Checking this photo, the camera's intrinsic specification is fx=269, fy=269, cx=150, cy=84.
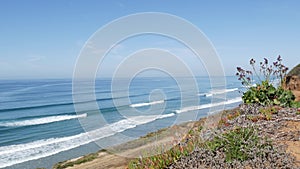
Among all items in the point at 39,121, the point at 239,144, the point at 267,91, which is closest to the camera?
the point at 239,144

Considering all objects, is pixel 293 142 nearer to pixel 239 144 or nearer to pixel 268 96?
pixel 239 144

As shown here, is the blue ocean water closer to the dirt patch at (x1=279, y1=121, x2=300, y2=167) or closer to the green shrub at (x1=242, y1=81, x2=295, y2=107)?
the green shrub at (x1=242, y1=81, x2=295, y2=107)

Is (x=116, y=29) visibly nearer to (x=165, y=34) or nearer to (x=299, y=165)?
(x=165, y=34)

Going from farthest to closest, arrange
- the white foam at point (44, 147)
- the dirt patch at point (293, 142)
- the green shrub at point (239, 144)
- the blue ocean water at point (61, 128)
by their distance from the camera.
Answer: the blue ocean water at point (61, 128), the white foam at point (44, 147), the dirt patch at point (293, 142), the green shrub at point (239, 144)

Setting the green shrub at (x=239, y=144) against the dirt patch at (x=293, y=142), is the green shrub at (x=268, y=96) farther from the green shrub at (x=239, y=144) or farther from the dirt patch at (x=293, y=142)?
the green shrub at (x=239, y=144)

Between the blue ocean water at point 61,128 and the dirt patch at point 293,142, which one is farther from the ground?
the dirt patch at point 293,142

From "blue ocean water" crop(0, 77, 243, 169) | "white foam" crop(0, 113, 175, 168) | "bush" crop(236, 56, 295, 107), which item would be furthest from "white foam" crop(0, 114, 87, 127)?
"bush" crop(236, 56, 295, 107)

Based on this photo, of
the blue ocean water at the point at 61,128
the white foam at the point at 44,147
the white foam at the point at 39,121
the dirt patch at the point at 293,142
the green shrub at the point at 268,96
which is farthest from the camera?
the white foam at the point at 39,121

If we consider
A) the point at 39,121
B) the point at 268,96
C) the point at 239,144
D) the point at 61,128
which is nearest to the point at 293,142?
the point at 239,144

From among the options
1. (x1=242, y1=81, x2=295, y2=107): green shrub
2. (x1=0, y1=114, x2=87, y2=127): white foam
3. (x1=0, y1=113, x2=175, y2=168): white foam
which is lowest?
(x1=0, y1=113, x2=175, y2=168): white foam

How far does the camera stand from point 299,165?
4.27m

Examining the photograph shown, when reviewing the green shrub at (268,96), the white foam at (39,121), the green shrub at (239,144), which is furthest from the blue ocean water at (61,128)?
the green shrub at (239,144)

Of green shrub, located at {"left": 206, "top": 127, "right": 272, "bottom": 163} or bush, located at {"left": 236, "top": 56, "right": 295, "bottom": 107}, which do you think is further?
bush, located at {"left": 236, "top": 56, "right": 295, "bottom": 107}

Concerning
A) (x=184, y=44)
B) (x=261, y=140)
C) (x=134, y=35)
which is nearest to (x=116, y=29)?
(x=134, y=35)
